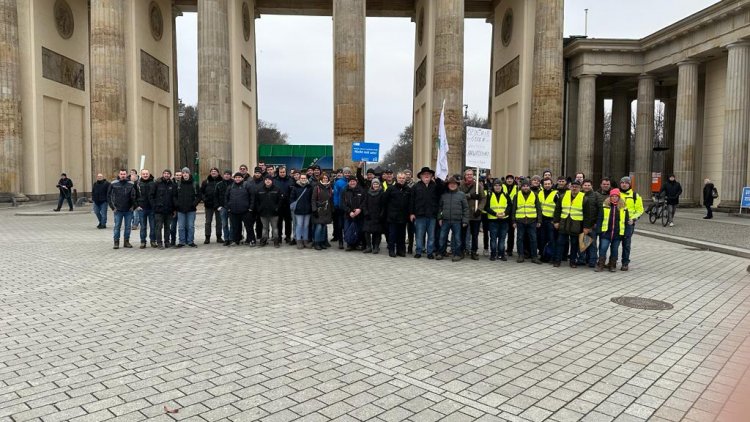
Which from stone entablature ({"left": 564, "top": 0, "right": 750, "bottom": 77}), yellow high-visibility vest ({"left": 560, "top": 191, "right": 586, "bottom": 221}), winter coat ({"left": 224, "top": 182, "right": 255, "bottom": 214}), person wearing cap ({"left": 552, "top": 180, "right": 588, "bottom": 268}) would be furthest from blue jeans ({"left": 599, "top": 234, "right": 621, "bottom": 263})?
stone entablature ({"left": 564, "top": 0, "right": 750, "bottom": 77})

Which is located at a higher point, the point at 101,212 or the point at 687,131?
the point at 687,131

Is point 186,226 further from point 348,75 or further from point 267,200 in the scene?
point 348,75

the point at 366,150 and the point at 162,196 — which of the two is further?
the point at 366,150

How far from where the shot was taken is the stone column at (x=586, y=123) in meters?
30.8

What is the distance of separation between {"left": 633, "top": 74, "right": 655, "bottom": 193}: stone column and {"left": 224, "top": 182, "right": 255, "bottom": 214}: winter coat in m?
24.7

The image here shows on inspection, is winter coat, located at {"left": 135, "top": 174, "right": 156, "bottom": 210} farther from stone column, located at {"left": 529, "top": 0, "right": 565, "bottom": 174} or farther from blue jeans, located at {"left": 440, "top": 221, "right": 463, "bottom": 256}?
stone column, located at {"left": 529, "top": 0, "right": 565, "bottom": 174}

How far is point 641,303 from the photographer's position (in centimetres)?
740

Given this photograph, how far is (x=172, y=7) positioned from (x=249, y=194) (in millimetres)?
26054

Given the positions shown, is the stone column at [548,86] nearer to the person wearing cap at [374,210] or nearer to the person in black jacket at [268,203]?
the person wearing cap at [374,210]

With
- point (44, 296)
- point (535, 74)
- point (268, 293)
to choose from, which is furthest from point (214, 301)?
point (535, 74)

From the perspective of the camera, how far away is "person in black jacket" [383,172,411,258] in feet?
39.2

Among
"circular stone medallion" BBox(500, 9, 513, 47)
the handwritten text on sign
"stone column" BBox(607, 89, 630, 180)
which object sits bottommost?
the handwritten text on sign

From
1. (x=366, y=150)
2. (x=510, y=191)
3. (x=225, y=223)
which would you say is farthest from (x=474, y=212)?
(x=366, y=150)

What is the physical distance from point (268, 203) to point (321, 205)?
137 cm
